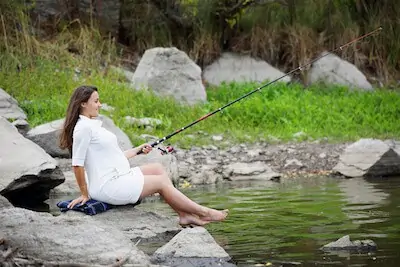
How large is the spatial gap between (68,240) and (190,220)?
6.59 feet

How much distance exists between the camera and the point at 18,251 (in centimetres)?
689

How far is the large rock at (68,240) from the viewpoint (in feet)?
22.6

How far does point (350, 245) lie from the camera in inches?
300

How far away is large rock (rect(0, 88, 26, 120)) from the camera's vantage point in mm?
14590

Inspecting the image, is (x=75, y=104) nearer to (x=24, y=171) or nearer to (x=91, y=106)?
(x=91, y=106)

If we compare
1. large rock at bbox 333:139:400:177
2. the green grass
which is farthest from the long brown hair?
the green grass

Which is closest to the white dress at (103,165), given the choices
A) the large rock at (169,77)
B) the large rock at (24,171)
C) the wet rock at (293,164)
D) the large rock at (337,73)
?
the large rock at (24,171)

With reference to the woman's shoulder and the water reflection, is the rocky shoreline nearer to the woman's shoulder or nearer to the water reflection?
the water reflection

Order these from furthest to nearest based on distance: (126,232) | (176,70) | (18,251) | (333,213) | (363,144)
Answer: (176,70)
(363,144)
(333,213)
(126,232)
(18,251)

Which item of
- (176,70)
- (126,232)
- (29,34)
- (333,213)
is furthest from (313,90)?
(126,232)

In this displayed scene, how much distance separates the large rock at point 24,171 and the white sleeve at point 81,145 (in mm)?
2050

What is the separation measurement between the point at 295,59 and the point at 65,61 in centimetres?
523

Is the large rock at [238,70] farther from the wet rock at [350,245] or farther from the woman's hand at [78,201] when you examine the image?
the wet rock at [350,245]

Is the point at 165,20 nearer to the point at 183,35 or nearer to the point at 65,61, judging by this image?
the point at 183,35
